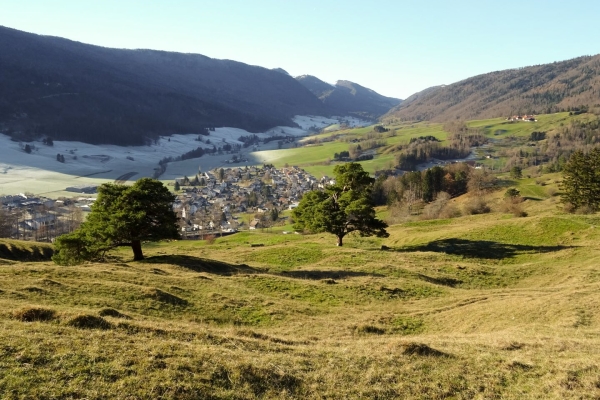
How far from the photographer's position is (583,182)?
77.4 meters

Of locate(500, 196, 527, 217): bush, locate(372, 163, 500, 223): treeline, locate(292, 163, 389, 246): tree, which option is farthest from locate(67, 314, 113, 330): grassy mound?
locate(372, 163, 500, 223): treeline

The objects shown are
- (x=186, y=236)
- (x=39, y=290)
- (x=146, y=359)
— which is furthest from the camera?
(x=186, y=236)

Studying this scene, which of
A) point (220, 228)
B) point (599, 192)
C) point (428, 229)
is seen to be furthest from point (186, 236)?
point (599, 192)

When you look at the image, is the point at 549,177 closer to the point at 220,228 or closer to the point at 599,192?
the point at 599,192

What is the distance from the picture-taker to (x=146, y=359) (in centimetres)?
1375

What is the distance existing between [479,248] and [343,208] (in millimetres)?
19047

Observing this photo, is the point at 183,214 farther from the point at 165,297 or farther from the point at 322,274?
the point at 165,297

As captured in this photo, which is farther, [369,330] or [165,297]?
[165,297]

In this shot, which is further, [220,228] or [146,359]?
[220,228]

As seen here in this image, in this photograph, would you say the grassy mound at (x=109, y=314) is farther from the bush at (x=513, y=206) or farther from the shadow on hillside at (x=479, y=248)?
the bush at (x=513, y=206)

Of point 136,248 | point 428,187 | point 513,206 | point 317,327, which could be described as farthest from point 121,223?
point 428,187

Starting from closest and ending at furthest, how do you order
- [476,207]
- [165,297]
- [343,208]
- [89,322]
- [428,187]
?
[89,322]
[165,297]
[343,208]
[476,207]
[428,187]

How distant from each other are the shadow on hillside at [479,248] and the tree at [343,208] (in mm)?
6503

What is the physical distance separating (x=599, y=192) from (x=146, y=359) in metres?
88.4
